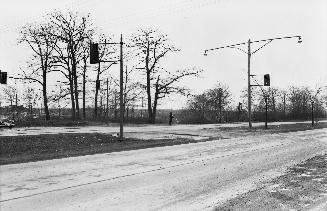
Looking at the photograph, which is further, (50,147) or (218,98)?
(218,98)

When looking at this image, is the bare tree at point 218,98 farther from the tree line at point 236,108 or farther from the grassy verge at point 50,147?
the grassy verge at point 50,147

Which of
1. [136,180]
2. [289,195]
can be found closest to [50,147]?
[136,180]

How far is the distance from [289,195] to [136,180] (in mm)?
3906

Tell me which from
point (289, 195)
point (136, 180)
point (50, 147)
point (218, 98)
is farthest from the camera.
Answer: point (218, 98)

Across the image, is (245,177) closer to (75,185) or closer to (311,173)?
(311,173)

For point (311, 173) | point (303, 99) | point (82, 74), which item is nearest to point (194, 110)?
point (303, 99)

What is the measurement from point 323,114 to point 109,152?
263 ft

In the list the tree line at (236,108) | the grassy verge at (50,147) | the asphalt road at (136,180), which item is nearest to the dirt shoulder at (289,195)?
the asphalt road at (136,180)

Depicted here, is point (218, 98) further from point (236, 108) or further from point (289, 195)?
point (289, 195)

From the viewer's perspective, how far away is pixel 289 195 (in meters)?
8.90

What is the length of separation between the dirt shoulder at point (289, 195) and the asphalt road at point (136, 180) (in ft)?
1.28

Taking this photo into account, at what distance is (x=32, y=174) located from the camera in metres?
11.5

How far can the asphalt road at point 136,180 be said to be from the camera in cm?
813

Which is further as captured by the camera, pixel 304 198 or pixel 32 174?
pixel 32 174
